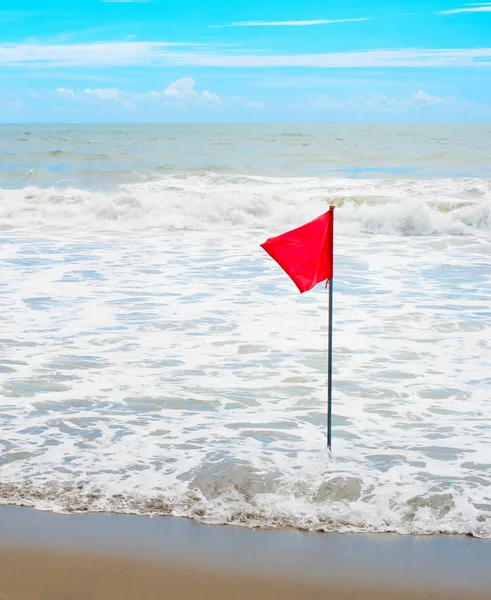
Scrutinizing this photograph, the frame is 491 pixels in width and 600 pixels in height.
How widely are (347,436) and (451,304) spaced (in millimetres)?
5385

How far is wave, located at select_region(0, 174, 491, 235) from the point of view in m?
21.1

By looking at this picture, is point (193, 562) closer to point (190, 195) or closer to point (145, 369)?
point (145, 369)

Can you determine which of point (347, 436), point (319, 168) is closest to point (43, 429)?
point (347, 436)

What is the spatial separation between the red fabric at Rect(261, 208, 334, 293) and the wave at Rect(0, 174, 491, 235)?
15506 millimetres

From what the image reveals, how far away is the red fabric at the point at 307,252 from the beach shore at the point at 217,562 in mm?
1680

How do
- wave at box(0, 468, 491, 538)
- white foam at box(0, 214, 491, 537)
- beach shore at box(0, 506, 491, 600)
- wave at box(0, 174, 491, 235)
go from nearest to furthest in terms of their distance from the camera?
beach shore at box(0, 506, 491, 600) → wave at box(0, 468, 491, 538) → white foam at box(0, 214, 491, 537) → wave at box(0, 174, 491, 235)

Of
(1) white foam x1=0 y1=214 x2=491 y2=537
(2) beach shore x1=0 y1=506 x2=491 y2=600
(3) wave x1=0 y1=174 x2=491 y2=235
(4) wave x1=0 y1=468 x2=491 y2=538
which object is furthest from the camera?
(3) wave x1=0 y1=174 x2=491 y2=235

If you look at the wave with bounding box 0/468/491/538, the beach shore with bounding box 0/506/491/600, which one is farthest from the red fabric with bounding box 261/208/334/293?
the beach shore with bounding box 0/506/491/600

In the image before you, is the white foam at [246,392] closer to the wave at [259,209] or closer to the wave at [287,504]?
the wave at [287,504]

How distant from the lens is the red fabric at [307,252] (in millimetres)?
5266

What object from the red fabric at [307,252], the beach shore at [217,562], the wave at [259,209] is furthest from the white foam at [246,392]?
the wave at [259,209]

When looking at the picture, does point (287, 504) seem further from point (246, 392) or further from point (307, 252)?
point (246, 392)

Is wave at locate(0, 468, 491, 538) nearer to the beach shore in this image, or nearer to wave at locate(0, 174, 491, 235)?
the beach shore

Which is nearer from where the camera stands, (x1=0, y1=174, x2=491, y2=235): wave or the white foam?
the white foam
